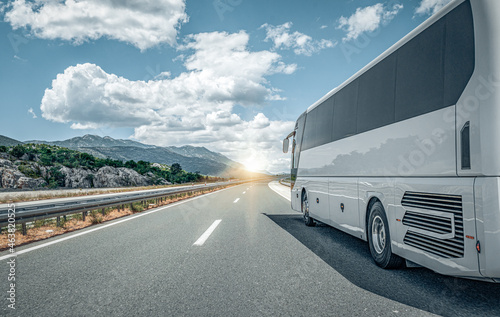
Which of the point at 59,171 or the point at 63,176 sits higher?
the point at 59,171

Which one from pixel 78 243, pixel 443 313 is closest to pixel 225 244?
pixel 78 243

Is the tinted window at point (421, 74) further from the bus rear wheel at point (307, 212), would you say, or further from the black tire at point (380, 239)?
the bus rear wheel at point (307, 212)

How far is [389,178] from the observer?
16.3 ft

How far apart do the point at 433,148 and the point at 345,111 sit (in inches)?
129

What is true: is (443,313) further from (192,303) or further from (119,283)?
(119,283)

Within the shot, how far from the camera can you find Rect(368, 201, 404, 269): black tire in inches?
196

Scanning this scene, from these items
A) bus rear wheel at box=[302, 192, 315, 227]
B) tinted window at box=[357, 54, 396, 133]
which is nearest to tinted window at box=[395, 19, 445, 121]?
tinted window at box=[357, 54, 396, 133]

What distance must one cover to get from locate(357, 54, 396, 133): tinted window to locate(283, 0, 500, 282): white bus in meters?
0.02

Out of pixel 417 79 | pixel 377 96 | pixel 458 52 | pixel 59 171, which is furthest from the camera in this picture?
pixel 59 171

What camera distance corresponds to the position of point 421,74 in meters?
4.33

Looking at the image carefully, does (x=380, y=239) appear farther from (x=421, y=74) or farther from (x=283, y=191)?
(x=283, y=191)

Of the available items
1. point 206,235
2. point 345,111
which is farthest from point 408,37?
point 206,235

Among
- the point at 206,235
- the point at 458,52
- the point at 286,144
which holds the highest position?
the point at 458,52

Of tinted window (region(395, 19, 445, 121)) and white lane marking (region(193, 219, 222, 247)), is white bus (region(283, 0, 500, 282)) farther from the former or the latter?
white lane marking (region(193, 219, 222, 247))
